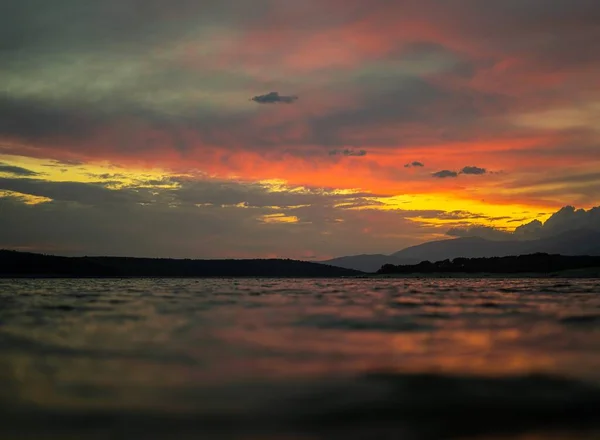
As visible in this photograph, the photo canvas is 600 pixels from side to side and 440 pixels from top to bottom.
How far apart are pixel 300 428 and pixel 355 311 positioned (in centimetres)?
2434

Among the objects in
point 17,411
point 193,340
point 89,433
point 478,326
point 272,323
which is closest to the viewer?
point 89,433

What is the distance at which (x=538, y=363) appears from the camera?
16578 mm

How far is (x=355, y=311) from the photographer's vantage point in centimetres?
3459

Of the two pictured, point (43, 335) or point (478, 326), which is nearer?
point (43, 335)

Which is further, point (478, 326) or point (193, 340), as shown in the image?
point (478, 326)

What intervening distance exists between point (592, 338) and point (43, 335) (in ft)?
69.2

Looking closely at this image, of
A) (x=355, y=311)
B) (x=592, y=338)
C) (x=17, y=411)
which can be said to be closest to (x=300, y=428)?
(x=17, y=411)

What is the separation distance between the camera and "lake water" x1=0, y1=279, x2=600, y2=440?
10.7 metres

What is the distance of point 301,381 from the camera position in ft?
46.5

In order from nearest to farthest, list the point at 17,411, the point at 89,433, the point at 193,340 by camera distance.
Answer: the point at 89,433 → the point at 17,411 → the point at 193,340

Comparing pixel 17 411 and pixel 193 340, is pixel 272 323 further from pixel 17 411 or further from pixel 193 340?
pixel 17 411

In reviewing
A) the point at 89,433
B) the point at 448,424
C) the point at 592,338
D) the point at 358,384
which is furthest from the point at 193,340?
the point at 592,338

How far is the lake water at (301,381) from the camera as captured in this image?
35.0 feet

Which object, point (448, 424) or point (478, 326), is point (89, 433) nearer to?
point (448, 424)
